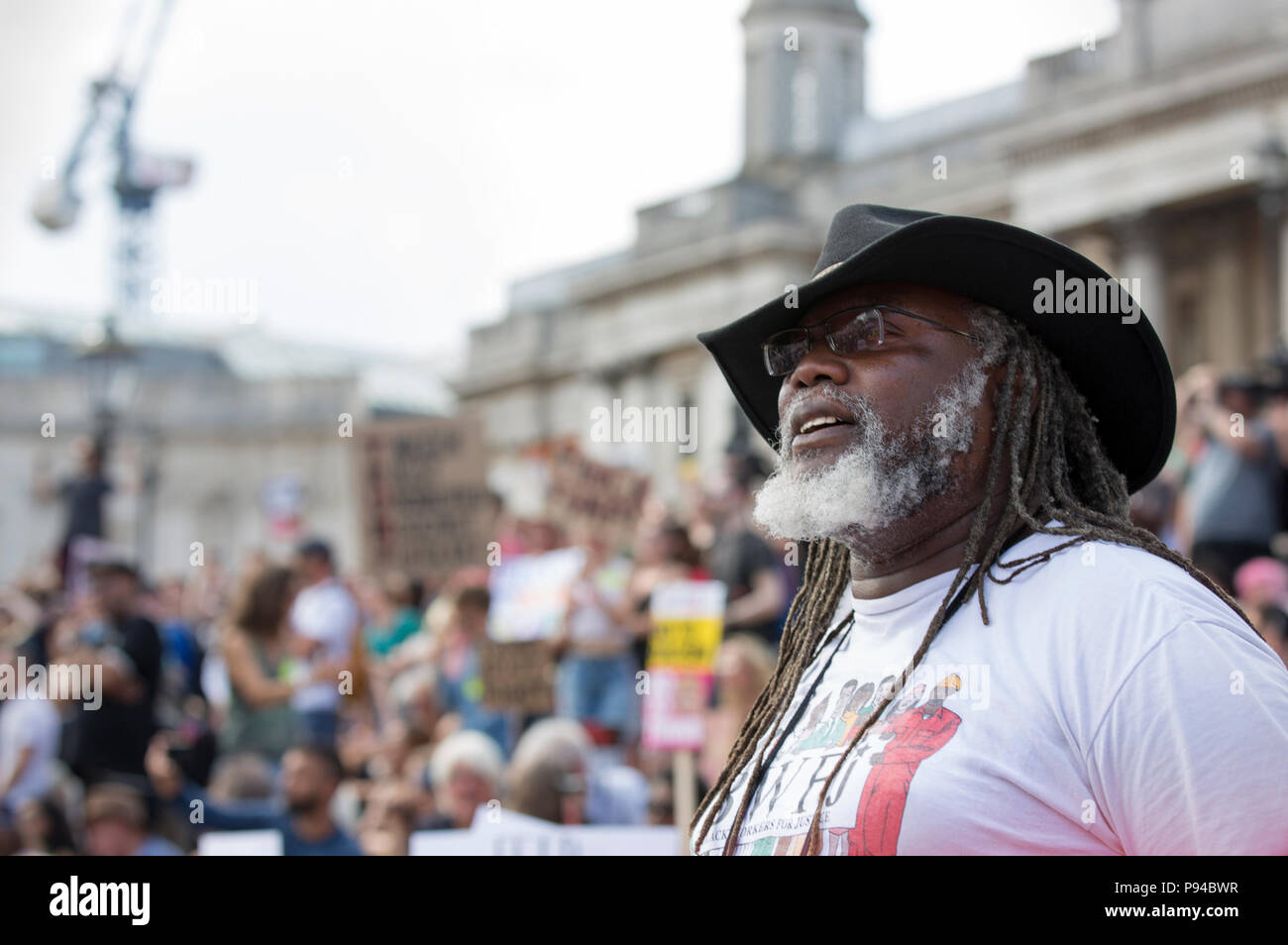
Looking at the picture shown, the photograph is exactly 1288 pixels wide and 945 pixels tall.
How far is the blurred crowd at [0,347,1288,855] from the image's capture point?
7.33m

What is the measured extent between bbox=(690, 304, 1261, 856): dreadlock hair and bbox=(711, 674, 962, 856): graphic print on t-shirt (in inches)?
1.1

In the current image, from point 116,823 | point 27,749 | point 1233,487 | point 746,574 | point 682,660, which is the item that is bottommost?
point 116,823

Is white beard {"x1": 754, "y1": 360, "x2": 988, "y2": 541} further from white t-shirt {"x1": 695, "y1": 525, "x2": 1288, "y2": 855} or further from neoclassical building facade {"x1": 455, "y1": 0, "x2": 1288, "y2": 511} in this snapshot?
neoclassical building facade {"x1": 455, "y1": 0, "x2": 1288, "y2": 511}

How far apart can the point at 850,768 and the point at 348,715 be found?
795cm

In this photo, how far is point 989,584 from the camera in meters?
2.57

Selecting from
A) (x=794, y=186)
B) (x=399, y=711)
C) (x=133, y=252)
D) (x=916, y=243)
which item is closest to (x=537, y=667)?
(x=399, y=711)

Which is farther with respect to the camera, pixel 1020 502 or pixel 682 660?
pixel 682 660

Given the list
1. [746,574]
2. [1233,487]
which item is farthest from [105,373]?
[1233,487]

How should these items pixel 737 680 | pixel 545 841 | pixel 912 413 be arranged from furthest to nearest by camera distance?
pixel 737 680 → pixel 545 841 → pixel 912 413

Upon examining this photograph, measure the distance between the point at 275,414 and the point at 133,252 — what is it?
645cm

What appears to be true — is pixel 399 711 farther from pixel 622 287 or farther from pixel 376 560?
pixel 622 287

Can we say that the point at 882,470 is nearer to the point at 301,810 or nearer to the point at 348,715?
the point at 301,810

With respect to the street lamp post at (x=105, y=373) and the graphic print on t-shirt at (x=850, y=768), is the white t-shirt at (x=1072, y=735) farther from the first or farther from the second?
the street lamp post at (x=105, y=373)

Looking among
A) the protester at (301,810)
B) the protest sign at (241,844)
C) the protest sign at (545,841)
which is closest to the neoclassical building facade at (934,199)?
the protester at (301,810)
